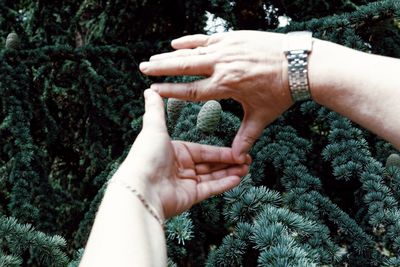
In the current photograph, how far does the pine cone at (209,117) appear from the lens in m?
1.64

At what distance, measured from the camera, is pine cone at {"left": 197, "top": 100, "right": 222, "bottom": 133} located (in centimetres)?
164

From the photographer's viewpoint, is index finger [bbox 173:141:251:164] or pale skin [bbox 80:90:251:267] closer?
pale skin [bbox 80:90:251:267]

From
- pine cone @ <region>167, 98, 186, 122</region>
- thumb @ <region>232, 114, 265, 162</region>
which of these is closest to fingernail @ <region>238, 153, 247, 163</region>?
thumb @ <region>232, 114, 265, 162</region>

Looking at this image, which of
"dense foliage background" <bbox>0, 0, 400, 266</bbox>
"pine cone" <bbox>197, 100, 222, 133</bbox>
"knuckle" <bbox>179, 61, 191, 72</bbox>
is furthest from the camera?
"pine cone" <bbox>197, 100, 222, 133</bbox>

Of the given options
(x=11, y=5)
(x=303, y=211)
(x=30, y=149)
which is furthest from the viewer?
(x=11, y=5)

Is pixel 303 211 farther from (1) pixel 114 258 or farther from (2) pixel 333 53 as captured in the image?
(1) pixel 114 258

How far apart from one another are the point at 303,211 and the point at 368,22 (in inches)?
35.8

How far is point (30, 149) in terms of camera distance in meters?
1.91

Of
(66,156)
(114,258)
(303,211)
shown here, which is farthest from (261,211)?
(66,156)

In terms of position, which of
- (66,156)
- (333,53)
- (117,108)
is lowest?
(66,156)

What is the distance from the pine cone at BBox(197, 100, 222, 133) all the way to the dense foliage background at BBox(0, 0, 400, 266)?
0.04 meters

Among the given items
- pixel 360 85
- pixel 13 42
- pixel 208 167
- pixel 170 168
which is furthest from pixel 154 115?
pixel 13 42

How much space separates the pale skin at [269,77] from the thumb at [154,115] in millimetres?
56

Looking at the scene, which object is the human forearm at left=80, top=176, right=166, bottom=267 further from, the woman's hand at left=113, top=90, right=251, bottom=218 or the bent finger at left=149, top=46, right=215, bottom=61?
the bent finger at left=149, top=46, right=215, bottom=61
